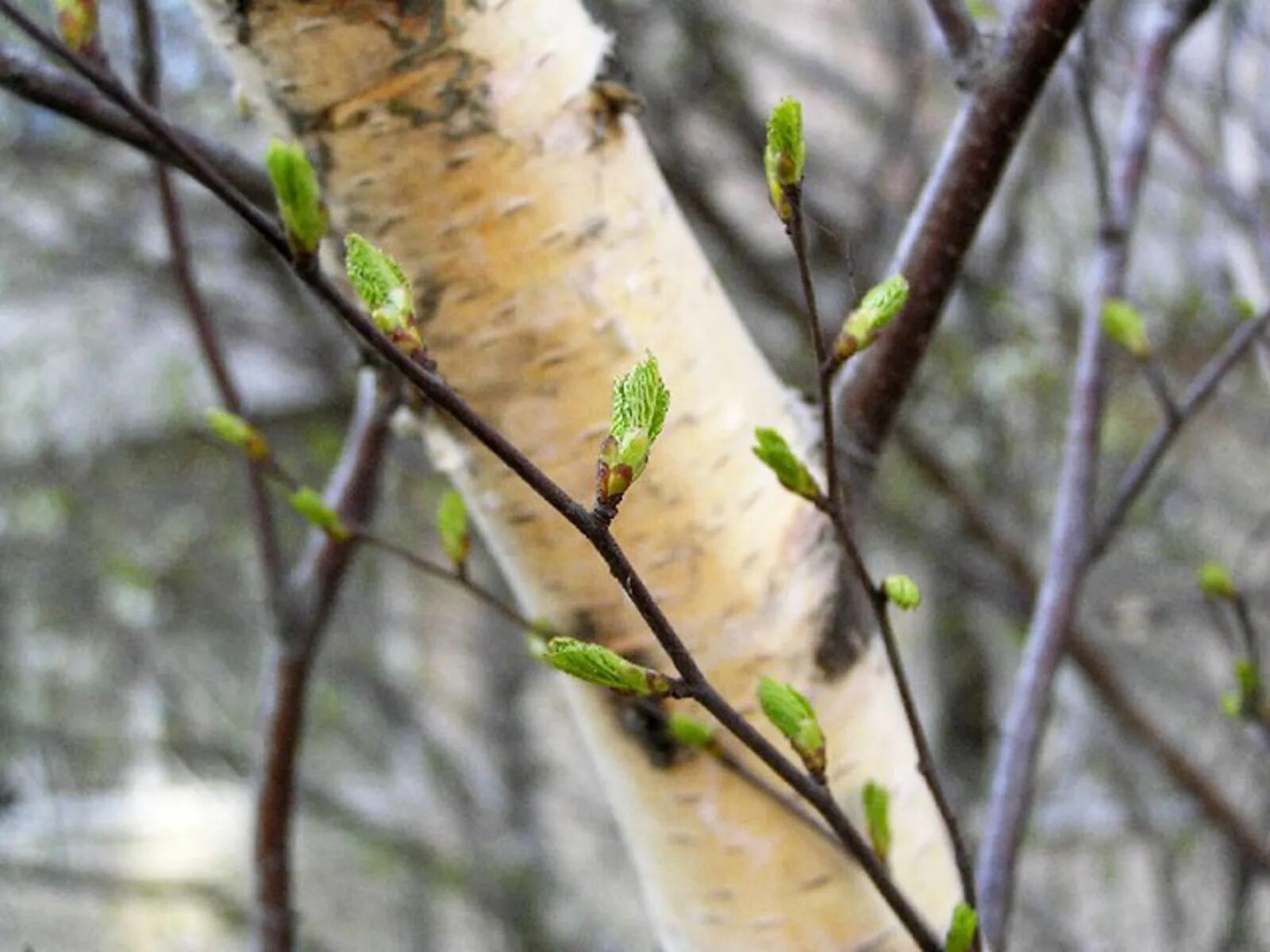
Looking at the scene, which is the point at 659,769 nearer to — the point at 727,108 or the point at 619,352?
the point at 619,352

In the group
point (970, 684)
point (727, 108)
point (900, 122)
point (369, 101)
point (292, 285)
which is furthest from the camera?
point (970, 684)

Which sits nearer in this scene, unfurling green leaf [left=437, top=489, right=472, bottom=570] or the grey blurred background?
unfurling green leaf [left=437, top=489, right=472, bottom=570]

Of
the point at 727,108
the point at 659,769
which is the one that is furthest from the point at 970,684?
the point at 659,769

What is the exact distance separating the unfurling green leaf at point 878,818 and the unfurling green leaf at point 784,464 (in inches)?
5.5

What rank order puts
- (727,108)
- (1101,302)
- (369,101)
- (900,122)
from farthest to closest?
(900,122)
(727,108)
(1101,302)
(369,101)

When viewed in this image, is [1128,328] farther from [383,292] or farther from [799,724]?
[383,292]

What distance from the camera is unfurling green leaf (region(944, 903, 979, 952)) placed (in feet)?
1.51

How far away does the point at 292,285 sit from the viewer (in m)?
2.33

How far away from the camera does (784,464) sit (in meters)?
0.45

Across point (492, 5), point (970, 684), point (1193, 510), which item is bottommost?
point (970, 684)

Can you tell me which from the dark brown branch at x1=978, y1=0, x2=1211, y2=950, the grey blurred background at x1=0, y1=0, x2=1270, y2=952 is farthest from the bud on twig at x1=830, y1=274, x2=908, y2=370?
the grey blurred background at x1=0, y1=0, x2=1270, y2=952

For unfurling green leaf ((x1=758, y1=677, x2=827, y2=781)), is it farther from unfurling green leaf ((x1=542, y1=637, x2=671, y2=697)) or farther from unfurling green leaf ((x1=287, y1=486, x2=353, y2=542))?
unfurling green leaf ((x1=287, y1=486, x2=353, y2=542))

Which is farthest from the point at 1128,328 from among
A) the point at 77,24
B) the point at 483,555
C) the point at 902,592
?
the point at 483,555

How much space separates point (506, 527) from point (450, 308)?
0.10 metres
